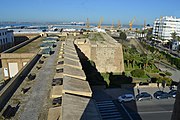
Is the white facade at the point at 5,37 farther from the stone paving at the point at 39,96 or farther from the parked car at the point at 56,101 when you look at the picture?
the parked car at the point at 56,101

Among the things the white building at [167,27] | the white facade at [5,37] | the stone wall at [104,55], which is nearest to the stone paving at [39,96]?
the stone wall at [104,55]

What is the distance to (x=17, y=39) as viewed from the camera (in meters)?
48.6

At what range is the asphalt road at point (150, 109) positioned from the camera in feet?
53.7

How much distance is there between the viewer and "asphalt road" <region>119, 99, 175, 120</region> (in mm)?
16375

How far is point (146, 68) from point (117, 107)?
17.8m

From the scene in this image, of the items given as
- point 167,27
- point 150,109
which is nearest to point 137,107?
point 150,109

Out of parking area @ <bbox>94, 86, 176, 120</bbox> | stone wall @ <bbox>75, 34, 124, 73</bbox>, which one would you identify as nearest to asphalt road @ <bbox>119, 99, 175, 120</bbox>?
parking area @ <bbox>94, 86, 176, 120</bbox>

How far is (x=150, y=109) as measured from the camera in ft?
58.4

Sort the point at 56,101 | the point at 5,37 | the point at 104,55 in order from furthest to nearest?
1. the point at 5,37
2. the point at 104,55
3. the point at 56,101

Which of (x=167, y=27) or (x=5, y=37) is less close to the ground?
(x=167, y=27)

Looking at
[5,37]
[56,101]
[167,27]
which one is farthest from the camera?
[167,27]

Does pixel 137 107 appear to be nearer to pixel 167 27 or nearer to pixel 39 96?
pixel 39 96

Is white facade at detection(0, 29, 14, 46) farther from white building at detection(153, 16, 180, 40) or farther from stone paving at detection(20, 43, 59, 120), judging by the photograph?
white building at detection(153, 16, 180, 40)

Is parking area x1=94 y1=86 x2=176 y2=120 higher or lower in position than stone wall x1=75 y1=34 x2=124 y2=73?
lower
